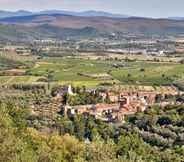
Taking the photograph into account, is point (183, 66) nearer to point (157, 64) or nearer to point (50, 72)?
point (157, 64)

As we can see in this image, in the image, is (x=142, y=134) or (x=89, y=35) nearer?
(x=142, y=134)

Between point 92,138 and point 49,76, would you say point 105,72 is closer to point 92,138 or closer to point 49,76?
point 49,76

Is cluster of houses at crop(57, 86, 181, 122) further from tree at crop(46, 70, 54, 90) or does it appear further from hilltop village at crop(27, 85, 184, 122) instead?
tree at crop(46, 70, 54, 90)

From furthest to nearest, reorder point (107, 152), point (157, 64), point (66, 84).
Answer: point (157, 64), point (66, 84), point (107, 152)

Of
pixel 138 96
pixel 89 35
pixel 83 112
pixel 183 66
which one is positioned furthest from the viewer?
pixel 89 35

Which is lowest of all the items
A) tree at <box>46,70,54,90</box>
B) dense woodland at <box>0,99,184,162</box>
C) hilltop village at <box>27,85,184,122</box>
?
tree at <box>46,70,54,90</box>

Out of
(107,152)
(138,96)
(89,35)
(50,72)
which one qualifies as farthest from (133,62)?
(89,35)

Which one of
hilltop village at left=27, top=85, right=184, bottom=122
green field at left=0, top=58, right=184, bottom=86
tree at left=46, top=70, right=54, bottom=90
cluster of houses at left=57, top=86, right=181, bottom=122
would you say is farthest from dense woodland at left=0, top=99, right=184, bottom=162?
tree at left=46, top=70, right=54, bottom=90
